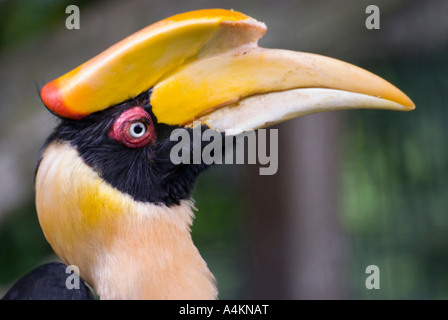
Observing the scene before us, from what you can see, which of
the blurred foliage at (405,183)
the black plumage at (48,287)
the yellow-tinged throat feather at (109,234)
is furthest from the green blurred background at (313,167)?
the yellow-tinged throat feather at (109,234)

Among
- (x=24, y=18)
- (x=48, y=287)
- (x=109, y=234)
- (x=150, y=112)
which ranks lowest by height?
(x=48, y=287)

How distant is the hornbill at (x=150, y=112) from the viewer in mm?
1415

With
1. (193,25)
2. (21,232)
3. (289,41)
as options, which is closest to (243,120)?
(193,25)

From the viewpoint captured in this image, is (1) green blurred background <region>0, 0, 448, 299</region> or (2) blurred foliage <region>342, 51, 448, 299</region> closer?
(1) green blurred background <region>0, 0, 448, 299</region>

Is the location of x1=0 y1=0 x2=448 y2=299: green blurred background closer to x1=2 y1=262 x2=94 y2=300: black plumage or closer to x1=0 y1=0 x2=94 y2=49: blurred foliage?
x1=0 y1=0 x2=94 y2=49: blurred foliage

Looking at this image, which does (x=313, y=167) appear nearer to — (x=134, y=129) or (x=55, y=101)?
(x=134, y=129)

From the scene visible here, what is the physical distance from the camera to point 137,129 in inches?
58.9

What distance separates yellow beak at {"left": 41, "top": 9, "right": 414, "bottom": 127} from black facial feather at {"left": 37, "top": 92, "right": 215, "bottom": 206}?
33mm

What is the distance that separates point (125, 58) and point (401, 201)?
2.46 meters

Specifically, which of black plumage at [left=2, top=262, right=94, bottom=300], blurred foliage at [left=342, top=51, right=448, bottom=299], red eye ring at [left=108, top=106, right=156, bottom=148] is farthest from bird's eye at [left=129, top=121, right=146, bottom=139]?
blurred foliage at [left=342, top=51, right=448, bottom=299]

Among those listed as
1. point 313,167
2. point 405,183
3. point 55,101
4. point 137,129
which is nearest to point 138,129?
point 137,129

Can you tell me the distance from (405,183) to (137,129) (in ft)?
7.60

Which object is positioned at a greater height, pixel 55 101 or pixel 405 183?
pixel 55 101

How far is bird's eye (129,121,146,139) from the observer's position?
148 centimetres
